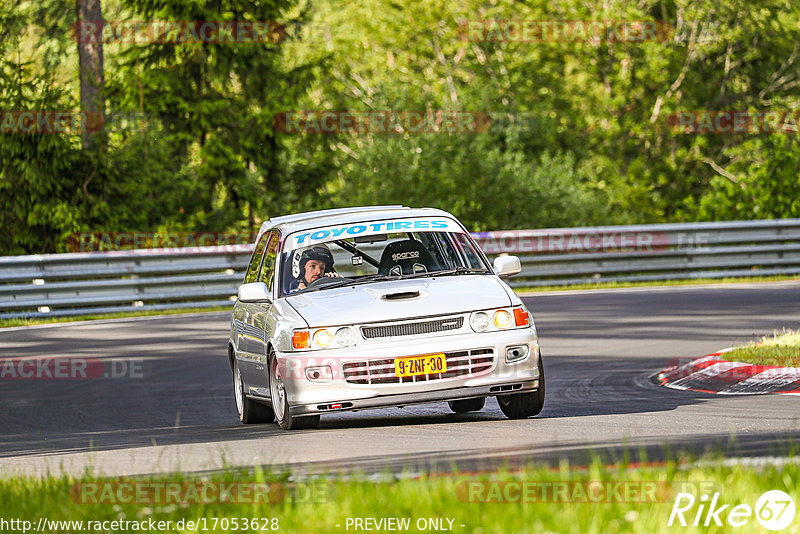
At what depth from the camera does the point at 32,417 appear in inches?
492

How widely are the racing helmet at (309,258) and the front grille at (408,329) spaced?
1.21m

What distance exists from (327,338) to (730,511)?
4774 mm

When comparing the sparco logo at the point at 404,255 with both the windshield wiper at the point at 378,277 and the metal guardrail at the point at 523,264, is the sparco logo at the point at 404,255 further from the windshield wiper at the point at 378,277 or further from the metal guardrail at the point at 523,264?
the metal guardrail at the point at 523,264

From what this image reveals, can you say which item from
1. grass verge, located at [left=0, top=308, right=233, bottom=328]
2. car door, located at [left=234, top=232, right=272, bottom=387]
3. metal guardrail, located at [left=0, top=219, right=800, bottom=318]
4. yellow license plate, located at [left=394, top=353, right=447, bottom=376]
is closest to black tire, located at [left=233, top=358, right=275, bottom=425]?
car door, located at [left=234, top=232, right=272, bottom=387]

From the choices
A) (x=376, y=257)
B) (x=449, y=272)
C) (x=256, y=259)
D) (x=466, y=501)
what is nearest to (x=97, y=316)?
(x=256, y=259)

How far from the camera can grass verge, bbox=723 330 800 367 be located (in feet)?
41.7

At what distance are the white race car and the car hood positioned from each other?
0.01 metres

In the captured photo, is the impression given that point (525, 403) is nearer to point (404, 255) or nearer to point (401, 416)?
point (401, 416)

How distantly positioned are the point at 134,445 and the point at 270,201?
2728 cm

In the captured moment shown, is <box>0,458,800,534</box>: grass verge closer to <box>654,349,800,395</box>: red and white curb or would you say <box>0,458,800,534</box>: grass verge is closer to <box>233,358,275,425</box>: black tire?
<box>233,358,275,425</box>: black tire

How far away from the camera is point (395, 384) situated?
32.5 ft

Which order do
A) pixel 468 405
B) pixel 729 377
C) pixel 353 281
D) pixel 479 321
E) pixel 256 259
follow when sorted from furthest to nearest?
pixel 729 377, pixel 256 259, pixel 468 405, pixel 353 281, pixel 479 321

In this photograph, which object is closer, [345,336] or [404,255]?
[345,336]

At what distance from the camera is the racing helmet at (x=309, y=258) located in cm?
1111
